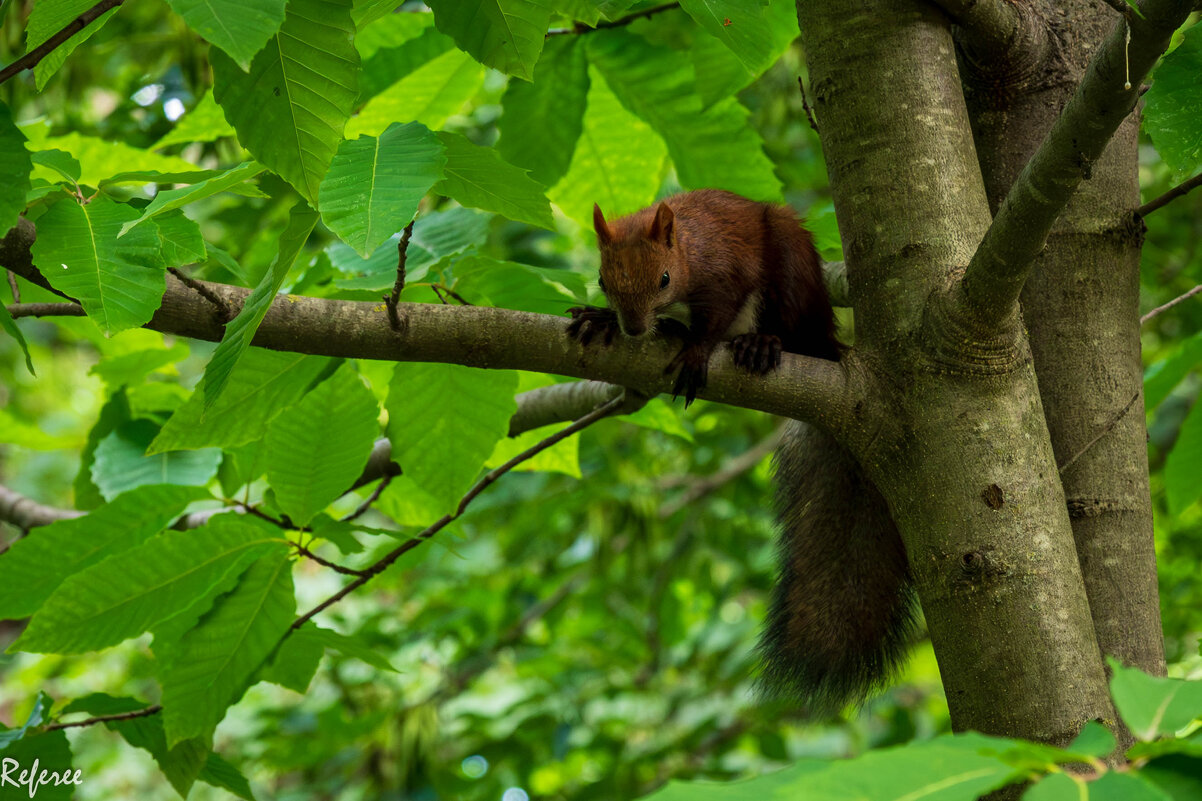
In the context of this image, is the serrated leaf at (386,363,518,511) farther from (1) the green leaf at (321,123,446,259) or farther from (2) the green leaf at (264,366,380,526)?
(1) the green leaf at (321,123,446,259)

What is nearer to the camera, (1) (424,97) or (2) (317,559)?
(2) (317,559)

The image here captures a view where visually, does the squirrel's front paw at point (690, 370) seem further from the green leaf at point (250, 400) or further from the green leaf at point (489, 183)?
the green leaf at point (250, 400)

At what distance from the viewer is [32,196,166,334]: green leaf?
37.4 inches

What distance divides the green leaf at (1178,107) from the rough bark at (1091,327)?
0.27 metres

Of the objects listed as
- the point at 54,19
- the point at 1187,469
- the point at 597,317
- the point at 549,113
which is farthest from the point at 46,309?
the point at 1187,469

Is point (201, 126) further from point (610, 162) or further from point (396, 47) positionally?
point (610, 162)

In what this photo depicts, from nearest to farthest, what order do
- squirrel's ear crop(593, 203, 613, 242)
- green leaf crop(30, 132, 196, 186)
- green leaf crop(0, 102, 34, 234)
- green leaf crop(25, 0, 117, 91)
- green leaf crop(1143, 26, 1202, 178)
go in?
green leaf crop(25, 0, 117, 91) < green leaf crop(0, 102, 34, 234) < green leaf crop(1143, 26, 1202, 178) < green leaf crop(30, 132, 196, 186) < squirrel's ear crop(593, 203, 613, 242)

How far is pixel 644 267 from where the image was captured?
6.33 ft

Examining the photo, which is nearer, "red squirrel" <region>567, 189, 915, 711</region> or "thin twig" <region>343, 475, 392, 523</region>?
"red squirrel" <region>567, 189, 915, 711</region>

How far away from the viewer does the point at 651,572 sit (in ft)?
11.6

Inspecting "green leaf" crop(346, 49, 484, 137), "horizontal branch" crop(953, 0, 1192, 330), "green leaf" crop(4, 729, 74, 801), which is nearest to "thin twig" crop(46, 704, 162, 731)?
"green leaf" crop(4, 729, 74, 801)

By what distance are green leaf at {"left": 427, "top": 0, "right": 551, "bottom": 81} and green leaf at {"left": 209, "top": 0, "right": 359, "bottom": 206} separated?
0.38 feet

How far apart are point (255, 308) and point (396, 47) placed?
878 millimetres

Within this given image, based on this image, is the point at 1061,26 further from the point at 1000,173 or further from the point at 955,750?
the point at 955,750
